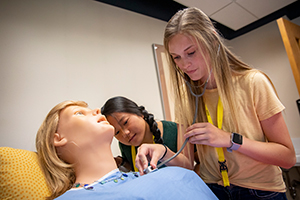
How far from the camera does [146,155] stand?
967 mm

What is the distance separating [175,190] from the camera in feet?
2.48

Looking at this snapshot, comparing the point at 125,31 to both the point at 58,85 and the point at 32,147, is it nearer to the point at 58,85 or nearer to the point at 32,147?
the point at 58,85

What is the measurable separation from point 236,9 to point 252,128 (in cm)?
232

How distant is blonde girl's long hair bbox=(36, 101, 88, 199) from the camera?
0.91 meters

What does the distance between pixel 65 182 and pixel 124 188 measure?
37 cm

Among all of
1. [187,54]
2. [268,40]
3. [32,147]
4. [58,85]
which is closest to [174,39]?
[187,54]

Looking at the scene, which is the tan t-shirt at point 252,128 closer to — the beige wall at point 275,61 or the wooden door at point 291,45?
the wooden door at point 291,45

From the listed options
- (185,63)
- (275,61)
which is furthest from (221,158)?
(275,61)

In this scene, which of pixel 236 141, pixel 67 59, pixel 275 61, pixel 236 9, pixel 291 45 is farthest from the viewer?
Answer: pixel 275 61

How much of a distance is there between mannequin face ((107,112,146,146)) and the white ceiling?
1660 millimetres

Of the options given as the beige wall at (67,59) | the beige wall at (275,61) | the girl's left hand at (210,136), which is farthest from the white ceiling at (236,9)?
the girl's left hand at (210,136)

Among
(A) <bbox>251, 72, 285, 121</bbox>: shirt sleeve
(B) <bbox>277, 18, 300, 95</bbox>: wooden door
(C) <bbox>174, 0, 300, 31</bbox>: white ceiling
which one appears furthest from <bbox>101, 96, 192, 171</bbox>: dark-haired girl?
(B) <bbox>277, 18, 300, 95</bbox>: wooden door

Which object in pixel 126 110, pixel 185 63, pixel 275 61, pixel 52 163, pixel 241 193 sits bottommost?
pixel 241 193

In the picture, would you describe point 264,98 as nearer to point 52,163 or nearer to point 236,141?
point 236,141
